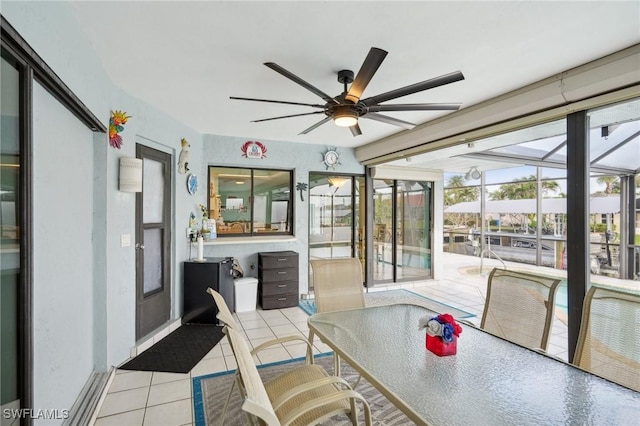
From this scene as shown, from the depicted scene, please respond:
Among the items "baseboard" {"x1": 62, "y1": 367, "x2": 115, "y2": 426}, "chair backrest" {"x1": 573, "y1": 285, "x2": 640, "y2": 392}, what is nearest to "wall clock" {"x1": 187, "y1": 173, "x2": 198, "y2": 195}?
"baseboard" {"x1": 62, "y1": 367, "x2": 115, "y2": 426}

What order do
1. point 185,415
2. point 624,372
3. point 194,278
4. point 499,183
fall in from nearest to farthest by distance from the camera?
point 624,372 < point 185,415 < point 194,278 < point 499,183

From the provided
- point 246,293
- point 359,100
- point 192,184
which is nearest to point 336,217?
point 246,293

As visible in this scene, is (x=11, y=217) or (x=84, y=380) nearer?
(x=11, y=217)

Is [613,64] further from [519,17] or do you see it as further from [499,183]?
[499,183]

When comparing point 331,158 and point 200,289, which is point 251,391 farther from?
point 331,158

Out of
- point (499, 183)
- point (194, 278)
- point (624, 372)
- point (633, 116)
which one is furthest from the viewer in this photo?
point (499, 183)

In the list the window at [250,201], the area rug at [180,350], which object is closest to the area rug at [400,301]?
the window at [250,201]

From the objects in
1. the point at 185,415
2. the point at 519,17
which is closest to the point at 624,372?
the point at 519,17

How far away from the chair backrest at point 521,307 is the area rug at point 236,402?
95 cm

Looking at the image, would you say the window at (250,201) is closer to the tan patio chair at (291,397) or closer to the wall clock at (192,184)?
the wall clock at (192,184)

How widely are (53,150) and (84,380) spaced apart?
1743 millimetres

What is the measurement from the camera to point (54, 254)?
1.80m

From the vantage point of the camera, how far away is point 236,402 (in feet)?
7.73

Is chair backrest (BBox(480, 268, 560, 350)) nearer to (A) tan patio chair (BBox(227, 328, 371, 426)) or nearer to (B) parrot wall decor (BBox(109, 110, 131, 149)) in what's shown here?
(A) tan patio chair (BBox(227, 328, 371, 426))
